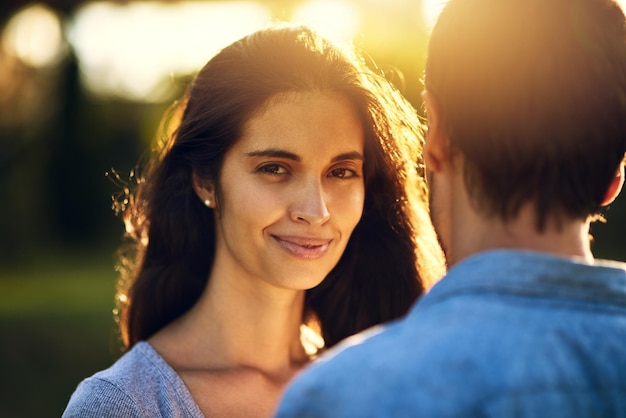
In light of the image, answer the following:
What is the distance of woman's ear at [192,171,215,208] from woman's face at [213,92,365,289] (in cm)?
8

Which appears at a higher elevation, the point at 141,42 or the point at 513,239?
the point at 513,239

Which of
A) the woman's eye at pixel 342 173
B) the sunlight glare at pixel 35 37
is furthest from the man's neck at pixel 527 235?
the sunlight glare at pixel 35 37

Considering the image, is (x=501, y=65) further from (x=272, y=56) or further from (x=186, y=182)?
(x=186, y=182)

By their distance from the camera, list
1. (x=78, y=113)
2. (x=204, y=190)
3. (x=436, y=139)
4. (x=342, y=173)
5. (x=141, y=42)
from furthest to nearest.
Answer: (x=78, y=113) < (x=141, y=42) < (x=204, y=190) < (x=342, y=173) < (x=436, y=139)

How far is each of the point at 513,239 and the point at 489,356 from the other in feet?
0.74

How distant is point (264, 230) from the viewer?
100 inches

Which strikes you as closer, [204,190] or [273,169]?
[273,169]

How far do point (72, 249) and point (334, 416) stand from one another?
1269cm

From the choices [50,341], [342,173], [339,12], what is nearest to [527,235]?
[342,173]

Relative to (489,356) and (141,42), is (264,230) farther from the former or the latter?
(141,42)

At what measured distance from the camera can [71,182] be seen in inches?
524

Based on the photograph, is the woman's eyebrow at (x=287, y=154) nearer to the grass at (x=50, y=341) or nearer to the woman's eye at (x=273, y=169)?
the woman's eye at (x=273, y=169)

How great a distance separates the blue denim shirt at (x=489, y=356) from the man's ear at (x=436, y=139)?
0.70 ft

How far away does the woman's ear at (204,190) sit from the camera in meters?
2.73
